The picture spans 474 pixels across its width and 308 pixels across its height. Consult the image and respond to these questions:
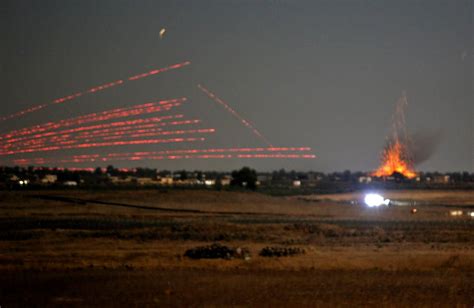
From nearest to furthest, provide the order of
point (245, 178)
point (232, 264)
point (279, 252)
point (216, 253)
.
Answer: point (232, 264)
point (216, 253)
point (279, 252)
point (245, 178)

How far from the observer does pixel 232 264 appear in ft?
87.1

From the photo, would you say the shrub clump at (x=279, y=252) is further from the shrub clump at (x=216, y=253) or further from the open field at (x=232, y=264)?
the shrub clump at (x=216, y=253)

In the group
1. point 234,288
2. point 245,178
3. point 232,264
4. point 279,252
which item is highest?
point 245,178

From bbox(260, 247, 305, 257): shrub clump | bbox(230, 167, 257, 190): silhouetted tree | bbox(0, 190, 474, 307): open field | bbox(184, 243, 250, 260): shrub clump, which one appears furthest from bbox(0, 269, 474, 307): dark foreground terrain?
bbox(230, 167, 257, 190): silhouetted tree

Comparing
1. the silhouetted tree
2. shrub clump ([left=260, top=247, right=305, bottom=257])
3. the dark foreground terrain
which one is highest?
the silhouetted tree

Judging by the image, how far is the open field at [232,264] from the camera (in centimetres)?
2070

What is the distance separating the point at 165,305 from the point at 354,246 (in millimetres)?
14869

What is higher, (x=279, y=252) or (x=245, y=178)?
(x=245, y=178)

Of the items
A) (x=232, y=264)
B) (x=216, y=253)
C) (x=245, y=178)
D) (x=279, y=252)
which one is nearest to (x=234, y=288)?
(x=232, y=264)

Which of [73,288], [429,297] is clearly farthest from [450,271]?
[73,288]

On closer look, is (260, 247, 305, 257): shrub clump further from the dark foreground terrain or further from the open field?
the dark foreground terrain

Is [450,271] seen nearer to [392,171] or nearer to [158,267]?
[158,267]

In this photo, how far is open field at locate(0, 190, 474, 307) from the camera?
67.9ft

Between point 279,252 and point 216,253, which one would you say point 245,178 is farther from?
point 216,253
